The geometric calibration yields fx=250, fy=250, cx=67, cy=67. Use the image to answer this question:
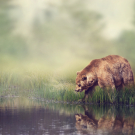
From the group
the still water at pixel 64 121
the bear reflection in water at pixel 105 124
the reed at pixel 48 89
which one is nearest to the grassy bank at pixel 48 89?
the reed at pixel 48 89

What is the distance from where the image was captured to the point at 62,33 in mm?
7270

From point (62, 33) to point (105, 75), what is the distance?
2.34 meters

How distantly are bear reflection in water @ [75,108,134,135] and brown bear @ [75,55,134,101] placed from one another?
1.26 metres

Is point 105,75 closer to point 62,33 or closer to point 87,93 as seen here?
point 87,93

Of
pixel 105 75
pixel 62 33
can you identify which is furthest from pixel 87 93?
pixel 62 33

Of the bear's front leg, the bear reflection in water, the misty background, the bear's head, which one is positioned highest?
the misty background

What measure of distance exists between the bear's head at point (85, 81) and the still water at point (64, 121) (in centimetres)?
72

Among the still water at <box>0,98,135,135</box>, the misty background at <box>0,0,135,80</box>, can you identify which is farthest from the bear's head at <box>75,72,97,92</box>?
the misty background at <box>0,0,135,80</box>

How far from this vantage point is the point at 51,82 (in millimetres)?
6750

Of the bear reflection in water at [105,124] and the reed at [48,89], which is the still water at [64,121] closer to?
the bear reflection in water at [105,124]

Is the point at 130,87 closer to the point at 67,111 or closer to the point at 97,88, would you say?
the point at 97,88

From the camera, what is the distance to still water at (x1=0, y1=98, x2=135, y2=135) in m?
3.18

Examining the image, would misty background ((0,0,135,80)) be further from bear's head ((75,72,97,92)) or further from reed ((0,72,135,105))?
bear's head ((75,72,97,92))

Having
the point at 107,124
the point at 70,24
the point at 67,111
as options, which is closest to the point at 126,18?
the point at 70,24
